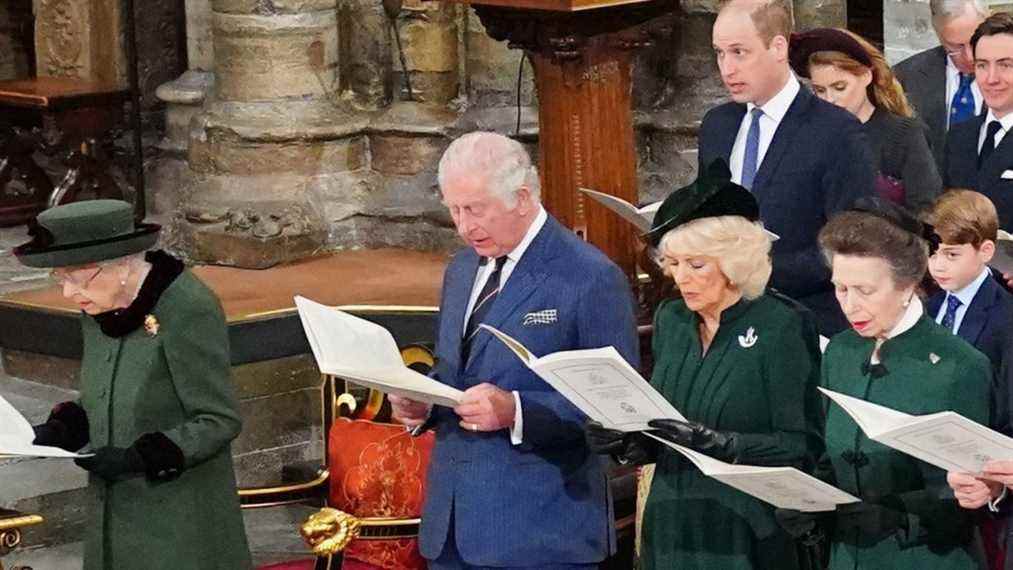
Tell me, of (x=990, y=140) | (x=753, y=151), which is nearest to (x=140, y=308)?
(x=753, y=151)

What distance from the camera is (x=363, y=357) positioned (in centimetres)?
459

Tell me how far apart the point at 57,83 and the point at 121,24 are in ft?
Result: 1.36

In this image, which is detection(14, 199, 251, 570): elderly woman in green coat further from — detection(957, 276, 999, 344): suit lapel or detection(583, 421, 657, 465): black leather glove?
detection(957, 276, 999, 344): suit lapel

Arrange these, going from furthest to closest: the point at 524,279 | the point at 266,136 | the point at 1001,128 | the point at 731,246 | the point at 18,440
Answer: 1. the point at 266,136
2. the point at 1001,128
3. the point at 18,440
4. the point at 524,279
5. the point at 731,246

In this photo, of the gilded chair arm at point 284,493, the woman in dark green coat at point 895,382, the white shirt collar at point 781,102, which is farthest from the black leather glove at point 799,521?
the gilded chair arm at point 284,493

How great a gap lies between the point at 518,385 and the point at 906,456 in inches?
33.4

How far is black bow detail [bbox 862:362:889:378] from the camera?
435 centimetres

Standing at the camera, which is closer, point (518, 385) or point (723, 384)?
point (723, 384)

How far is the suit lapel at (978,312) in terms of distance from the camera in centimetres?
511

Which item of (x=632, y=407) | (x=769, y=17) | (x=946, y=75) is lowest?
(x=632, y=407)

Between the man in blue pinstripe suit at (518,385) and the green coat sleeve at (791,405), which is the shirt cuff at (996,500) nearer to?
the green coat sleeve at (791,405)

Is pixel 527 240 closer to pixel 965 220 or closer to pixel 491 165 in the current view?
pixel 491 165

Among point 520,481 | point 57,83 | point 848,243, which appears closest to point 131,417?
point 520,481

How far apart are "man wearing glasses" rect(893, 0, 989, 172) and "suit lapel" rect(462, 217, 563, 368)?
229 centimetres
